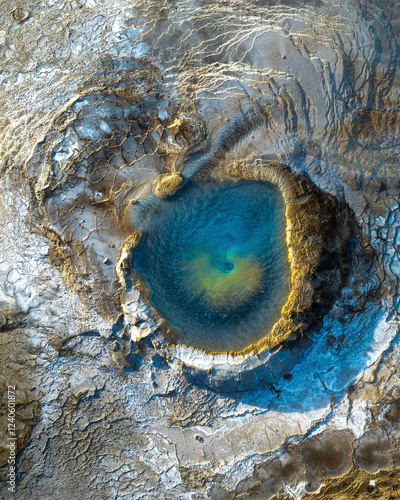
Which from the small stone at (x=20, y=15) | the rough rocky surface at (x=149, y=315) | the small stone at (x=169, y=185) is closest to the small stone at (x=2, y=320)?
the rough rocky surface at (x=149, y=315)

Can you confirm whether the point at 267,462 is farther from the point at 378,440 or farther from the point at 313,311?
the point at 313,311

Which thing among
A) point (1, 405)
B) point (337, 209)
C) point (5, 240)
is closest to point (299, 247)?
point (337, 209)

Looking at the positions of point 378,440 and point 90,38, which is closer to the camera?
point 378,440

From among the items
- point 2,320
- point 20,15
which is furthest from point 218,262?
point 20,15

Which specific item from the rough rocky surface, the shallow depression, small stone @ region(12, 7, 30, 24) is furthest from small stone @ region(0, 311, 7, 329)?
small stone @ region(12, 7, 30, 24)

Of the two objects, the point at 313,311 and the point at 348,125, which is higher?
the point at 348,125

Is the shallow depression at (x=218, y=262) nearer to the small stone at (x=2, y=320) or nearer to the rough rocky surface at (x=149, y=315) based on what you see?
the rough rocky surface at (x=149, y=315)

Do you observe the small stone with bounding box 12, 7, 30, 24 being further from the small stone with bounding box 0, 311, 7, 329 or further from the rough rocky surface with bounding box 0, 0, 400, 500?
the small stone with bounding box 0, 311, 7, 329
